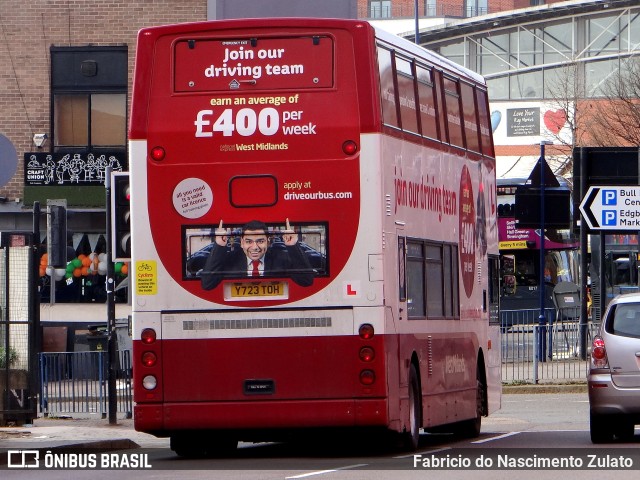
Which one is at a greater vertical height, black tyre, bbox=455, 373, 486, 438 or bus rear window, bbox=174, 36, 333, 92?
bus rear window, bbox=174, 36, 333, 92

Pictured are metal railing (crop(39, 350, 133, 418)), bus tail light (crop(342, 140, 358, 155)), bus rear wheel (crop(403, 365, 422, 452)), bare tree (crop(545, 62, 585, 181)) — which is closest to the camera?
bus tail light (crop(342, 140, 358, 155))

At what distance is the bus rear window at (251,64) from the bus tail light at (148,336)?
238 cm

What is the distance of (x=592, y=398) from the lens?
1650 cm

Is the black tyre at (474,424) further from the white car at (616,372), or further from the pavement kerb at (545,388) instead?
the pavement kerb at (545,388)

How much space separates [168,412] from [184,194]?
2127 millimetres

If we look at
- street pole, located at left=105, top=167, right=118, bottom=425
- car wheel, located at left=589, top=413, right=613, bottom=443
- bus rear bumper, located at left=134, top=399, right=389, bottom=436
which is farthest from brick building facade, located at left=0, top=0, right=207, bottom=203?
bus rear bumper, located at left=134, top=399, right=389, bottom=436

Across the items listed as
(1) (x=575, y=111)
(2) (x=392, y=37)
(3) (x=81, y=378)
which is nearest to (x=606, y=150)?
(3) (x=81, y=378)

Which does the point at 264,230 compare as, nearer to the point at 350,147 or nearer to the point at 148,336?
the point at 350,147

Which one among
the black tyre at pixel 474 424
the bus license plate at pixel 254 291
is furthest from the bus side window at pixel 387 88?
the black tyre at pixel 474 424

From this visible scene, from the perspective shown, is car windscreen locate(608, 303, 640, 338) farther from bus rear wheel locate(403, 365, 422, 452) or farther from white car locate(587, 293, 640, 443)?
bus rear wheel locate(403, 365, 422, 452)

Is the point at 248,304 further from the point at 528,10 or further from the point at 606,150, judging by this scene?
the point at 528,10

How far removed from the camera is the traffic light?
20.3m

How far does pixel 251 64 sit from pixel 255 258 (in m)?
1.91

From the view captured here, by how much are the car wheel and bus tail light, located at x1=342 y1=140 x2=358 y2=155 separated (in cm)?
422
